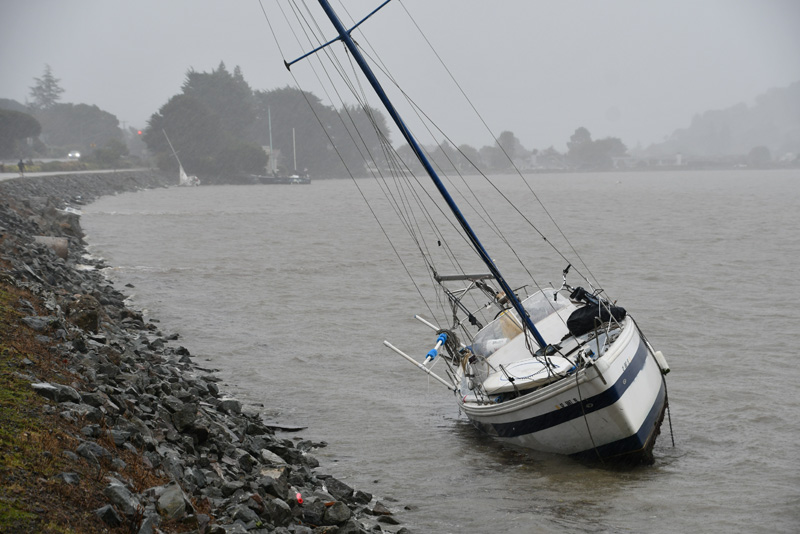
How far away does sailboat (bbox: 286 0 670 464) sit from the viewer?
11.9m

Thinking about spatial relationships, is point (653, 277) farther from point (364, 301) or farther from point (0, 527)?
point (0, 527)

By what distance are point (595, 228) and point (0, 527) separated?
171 feet

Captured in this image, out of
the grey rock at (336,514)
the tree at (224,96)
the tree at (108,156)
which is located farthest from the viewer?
the tree at (224,96)

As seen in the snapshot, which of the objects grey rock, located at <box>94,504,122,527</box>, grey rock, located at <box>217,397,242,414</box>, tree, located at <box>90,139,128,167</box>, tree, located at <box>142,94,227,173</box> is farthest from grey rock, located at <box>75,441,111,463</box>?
tree, located at <box>142,94,227,173</box>

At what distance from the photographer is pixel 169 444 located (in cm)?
972

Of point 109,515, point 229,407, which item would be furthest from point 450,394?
point 109,515

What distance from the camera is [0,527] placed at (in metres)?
5.95

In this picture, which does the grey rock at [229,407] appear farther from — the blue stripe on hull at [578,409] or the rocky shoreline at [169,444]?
the blue stripe on hull at [578,409]

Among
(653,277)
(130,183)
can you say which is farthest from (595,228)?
(130,183)

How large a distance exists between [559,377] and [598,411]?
72cm

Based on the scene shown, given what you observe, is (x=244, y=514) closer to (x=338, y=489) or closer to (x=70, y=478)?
(x=70, y=478)

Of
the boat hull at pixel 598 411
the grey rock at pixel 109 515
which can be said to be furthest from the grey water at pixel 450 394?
the grey rock at pixel 109 515

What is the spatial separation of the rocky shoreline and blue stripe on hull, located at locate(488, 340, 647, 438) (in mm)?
3040

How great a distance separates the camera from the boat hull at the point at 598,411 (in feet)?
38.6
